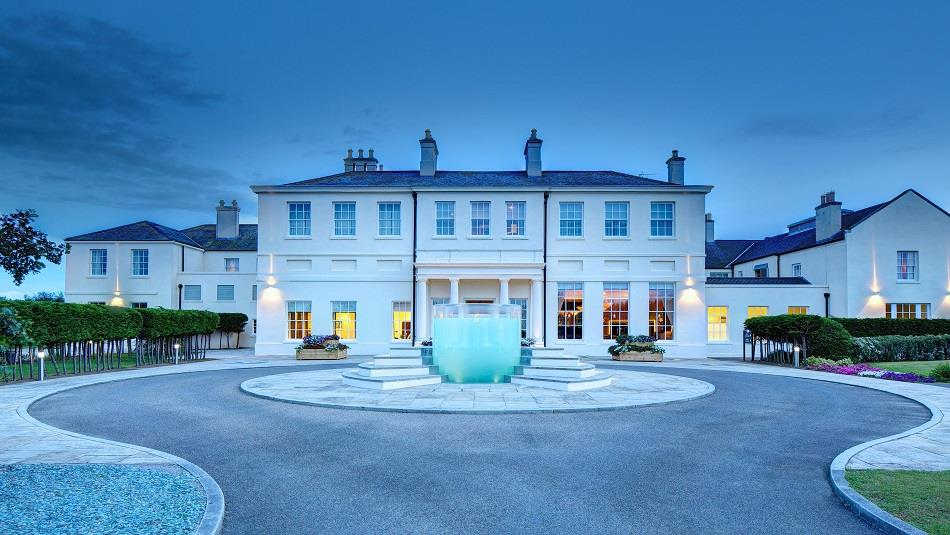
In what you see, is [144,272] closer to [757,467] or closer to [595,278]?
[595,278]

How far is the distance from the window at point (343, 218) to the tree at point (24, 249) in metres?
20.0

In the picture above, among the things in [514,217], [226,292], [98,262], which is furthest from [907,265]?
[98,262]

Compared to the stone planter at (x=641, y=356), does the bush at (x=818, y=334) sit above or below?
above

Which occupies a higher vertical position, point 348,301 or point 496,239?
point 496,239

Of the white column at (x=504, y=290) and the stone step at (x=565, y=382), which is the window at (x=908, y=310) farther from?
the stone step at (x=565, y=382)

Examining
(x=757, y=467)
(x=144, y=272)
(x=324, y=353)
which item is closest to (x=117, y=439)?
(x=757, y=467)

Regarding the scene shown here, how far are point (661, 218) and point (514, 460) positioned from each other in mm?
23997

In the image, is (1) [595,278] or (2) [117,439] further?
(1) [595,278]

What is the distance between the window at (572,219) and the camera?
96.2 feet

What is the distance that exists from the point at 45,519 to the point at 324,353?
2134 centimetres

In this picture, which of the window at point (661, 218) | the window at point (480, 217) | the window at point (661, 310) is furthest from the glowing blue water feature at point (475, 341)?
the window at point (661, 218)

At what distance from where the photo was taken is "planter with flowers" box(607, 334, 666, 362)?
2583 cm

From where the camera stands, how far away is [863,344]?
937 inches

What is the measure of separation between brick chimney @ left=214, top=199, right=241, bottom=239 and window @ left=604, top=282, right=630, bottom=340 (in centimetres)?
2766
